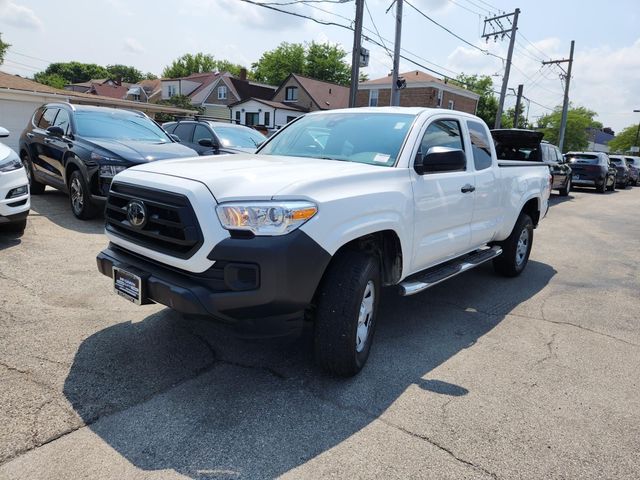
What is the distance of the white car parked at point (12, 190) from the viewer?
571 centimetres

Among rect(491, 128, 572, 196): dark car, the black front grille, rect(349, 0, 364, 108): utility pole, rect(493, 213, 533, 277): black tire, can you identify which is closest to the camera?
the black front grille

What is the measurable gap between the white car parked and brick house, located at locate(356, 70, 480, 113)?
3753 cm

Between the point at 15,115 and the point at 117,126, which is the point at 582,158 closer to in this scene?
the point at 117,126

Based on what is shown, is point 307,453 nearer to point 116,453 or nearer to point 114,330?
point 116,453

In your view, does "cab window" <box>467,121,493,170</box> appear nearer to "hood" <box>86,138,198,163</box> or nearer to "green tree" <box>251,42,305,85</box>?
"hood" <box>86,138,198,163</box>

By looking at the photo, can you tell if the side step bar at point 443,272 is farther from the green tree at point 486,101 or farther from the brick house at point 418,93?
the green tree at point 486,101

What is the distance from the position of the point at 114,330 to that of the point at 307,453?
209 cm

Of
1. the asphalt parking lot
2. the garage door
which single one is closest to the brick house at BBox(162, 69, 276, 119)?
the garage door

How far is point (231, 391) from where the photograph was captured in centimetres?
313

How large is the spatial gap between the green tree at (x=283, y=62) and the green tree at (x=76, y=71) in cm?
5313

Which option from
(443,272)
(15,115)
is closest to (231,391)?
(443,272)

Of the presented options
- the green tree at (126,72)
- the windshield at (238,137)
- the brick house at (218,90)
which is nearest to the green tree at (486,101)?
the brick house at (218,90)

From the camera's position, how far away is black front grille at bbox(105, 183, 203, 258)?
9.32 feet

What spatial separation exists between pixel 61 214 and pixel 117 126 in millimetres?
1710
